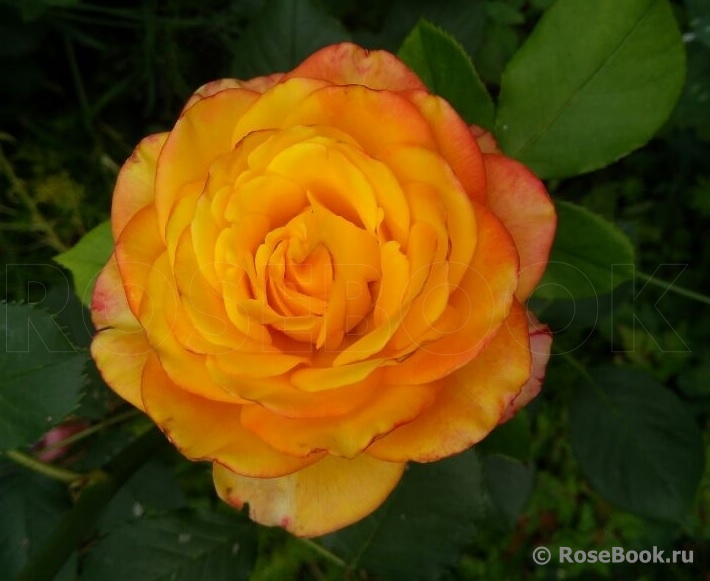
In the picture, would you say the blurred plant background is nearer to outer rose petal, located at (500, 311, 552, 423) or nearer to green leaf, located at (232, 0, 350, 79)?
green leaf, located at (232, 0, 350, 79)

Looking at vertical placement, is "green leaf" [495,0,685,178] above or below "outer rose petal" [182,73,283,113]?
below

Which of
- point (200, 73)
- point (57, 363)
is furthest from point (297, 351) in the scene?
point (200, 73)

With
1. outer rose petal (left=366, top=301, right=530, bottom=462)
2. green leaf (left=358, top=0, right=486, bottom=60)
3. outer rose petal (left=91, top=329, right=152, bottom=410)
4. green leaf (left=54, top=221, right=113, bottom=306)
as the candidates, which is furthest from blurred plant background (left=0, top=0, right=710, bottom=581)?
outer rose petal (left=366, top=301, right=530, bottom=462)

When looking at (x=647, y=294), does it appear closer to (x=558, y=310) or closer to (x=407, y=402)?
(x=558, y=310)

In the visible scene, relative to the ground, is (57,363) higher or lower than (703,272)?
higher

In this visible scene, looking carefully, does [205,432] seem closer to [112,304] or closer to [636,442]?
[112,304]

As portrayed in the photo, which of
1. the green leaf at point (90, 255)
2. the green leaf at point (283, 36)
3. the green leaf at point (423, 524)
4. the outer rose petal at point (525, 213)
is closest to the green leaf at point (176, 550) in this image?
the green leaf at point (423, 524)

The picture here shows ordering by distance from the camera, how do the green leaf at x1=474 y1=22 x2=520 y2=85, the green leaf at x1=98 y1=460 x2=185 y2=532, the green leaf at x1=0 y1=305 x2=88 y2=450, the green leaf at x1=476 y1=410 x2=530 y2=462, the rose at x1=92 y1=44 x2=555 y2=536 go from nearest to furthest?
1. the rose at x1=92 y1=44 x2=555 y2=536
2. the green leaf at x1=0 y1=305 x2=88 y2=450
3. the green leaf at x1=476 y1=410 x2=530 y2=462
4. the green leaf at x1=98 y1=460 x2=185 y2=532
5. the green leaf at x1=474 y1=22 x2=520 y2=85
